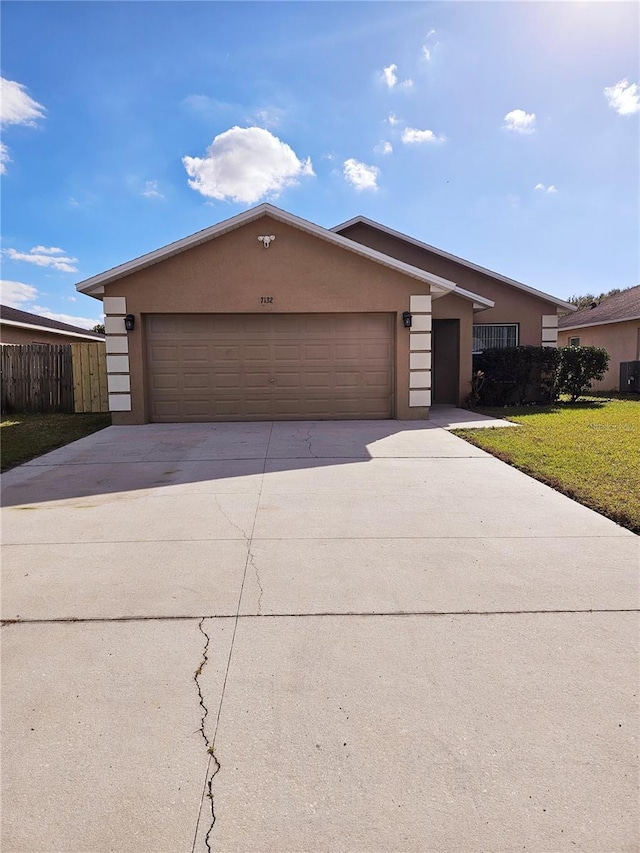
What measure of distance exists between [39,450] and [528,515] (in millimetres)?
7592

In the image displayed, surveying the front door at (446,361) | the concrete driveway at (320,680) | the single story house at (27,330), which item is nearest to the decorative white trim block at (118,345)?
the concrete driveway at (320,680)

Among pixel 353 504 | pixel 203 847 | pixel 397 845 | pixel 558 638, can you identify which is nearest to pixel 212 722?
pixel 203 847

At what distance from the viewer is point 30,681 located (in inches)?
89.7

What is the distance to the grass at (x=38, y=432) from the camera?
7891 millimetres

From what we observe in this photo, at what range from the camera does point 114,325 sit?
10.8 m

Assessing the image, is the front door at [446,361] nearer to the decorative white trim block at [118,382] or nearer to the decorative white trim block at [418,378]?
the decorative white trim block at [418,378]

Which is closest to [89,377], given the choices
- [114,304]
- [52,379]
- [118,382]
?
[52,379]

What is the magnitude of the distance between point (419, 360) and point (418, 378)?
1.36 ft

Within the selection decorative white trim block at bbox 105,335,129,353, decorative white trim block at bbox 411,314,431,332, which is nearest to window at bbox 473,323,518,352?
decorative white trim block at bbox 411,314,431,332

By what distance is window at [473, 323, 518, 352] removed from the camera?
1566 cm

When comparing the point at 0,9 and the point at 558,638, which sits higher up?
the point at 0,9

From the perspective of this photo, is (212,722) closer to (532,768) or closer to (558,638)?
(532,768)

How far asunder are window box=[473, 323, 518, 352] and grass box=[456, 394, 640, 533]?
3829mm

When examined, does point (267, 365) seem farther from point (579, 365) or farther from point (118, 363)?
point (579, 365)
